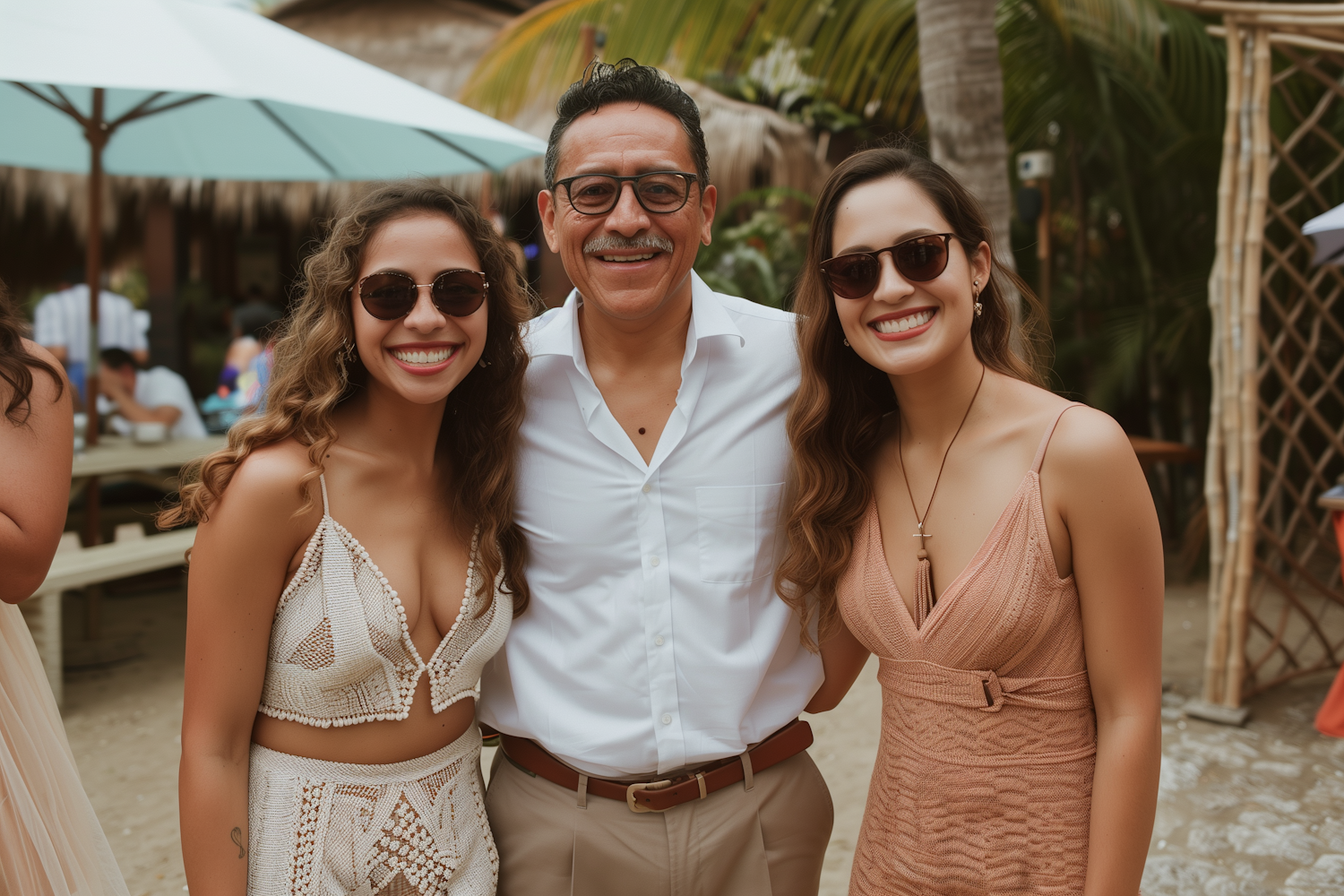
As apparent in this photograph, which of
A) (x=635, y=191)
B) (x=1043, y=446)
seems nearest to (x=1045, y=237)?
(x=635, y=191)

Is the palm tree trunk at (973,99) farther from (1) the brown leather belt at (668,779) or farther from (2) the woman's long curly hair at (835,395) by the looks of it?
(1) the brown leather belt at (668,779)

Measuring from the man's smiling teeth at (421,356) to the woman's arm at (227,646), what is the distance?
294 mm

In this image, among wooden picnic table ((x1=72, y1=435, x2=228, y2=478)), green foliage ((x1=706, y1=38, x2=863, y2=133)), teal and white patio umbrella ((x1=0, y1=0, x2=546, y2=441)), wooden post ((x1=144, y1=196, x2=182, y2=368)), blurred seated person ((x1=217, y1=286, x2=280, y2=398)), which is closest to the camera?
teal and white patio umbrella ((x1=0, y1=0, x2=546, y2=441))

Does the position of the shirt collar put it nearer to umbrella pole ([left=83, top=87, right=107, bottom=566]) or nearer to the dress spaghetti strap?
the dress spaghetti strap

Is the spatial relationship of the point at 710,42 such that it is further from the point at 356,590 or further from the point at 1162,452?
the point at 356,590

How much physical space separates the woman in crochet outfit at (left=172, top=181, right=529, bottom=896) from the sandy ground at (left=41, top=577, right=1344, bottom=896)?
89.3 inches

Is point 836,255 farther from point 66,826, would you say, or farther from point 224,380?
point 224,380

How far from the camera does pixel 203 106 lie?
22.4 feet

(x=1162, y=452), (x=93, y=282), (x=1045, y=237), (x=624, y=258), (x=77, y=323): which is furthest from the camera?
(x=77, y=323)

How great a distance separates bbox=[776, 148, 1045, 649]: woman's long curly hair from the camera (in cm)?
198

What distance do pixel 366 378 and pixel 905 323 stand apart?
107cm

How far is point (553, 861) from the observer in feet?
6.82

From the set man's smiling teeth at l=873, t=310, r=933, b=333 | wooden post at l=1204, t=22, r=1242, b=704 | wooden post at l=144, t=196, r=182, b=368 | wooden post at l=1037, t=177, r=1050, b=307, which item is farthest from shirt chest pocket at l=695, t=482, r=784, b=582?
wooden post at l=144, t=196, r=182, b=368

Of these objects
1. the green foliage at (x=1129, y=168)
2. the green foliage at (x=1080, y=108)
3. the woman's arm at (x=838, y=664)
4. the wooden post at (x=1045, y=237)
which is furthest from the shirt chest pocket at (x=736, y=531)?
the wooden post at (x=1045, y=237)
